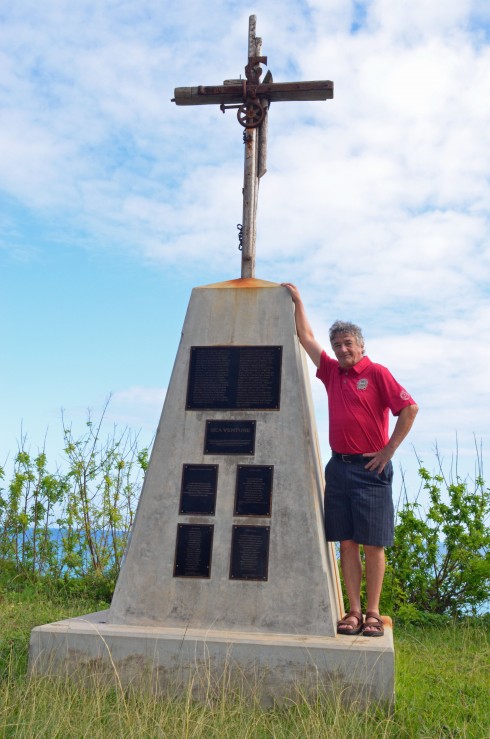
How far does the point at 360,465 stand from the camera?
484cm

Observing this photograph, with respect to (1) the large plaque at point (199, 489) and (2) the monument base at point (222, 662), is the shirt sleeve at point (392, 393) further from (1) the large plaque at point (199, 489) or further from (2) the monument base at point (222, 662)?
(2) the monument base at point (222, 662)

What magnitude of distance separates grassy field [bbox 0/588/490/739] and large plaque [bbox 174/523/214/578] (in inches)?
32.0

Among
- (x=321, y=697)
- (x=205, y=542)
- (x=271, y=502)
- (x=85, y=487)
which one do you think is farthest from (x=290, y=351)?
(x=85, y=487)

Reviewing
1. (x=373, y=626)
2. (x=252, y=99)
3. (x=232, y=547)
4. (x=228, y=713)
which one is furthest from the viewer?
(x=252, y=99)

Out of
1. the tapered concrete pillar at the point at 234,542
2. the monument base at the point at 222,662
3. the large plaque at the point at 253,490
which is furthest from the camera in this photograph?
the large plaque at the point at 253,490

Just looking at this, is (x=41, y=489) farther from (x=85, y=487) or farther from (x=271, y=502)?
(x=271, y=502)

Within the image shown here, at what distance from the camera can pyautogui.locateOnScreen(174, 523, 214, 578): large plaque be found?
4863mm

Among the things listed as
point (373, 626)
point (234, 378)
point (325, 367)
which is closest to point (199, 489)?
point (234, 378)

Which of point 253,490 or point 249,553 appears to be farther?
point 253,490

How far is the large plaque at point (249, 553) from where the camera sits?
15.7 feet

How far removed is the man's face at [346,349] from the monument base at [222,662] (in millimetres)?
1764

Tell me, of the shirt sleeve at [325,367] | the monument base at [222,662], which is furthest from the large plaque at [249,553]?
the shirt sleeve at [325,367]

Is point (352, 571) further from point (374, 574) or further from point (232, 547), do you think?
point (232, 547)

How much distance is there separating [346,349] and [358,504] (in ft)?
3.36
